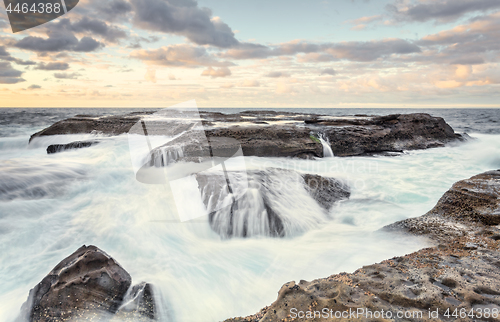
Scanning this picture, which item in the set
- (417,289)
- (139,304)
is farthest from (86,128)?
(417,289)

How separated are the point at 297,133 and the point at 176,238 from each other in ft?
20.3

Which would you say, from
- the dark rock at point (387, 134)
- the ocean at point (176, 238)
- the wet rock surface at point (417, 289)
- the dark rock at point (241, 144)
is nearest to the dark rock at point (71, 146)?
the ocean at point (176, 238)

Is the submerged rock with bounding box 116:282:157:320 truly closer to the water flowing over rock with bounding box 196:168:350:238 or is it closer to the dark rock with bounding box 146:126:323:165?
the water flowing over rock with bounding box 196:168:350:238

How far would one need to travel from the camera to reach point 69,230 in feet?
14.3

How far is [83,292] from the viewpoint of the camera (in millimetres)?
2402

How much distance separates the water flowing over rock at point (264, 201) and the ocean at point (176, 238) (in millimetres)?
85

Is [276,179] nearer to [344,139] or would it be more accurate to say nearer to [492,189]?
[492,189]

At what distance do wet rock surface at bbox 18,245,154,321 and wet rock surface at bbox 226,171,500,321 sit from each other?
117cm

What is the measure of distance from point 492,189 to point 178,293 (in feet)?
15.7

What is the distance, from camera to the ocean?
308cm

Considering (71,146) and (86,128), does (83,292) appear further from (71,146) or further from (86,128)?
(86,128)

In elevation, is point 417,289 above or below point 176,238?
above

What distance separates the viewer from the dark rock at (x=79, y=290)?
233 centimetres

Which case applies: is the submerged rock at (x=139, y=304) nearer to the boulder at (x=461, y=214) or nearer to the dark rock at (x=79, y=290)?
the dark rock at (x=79, y=290)
